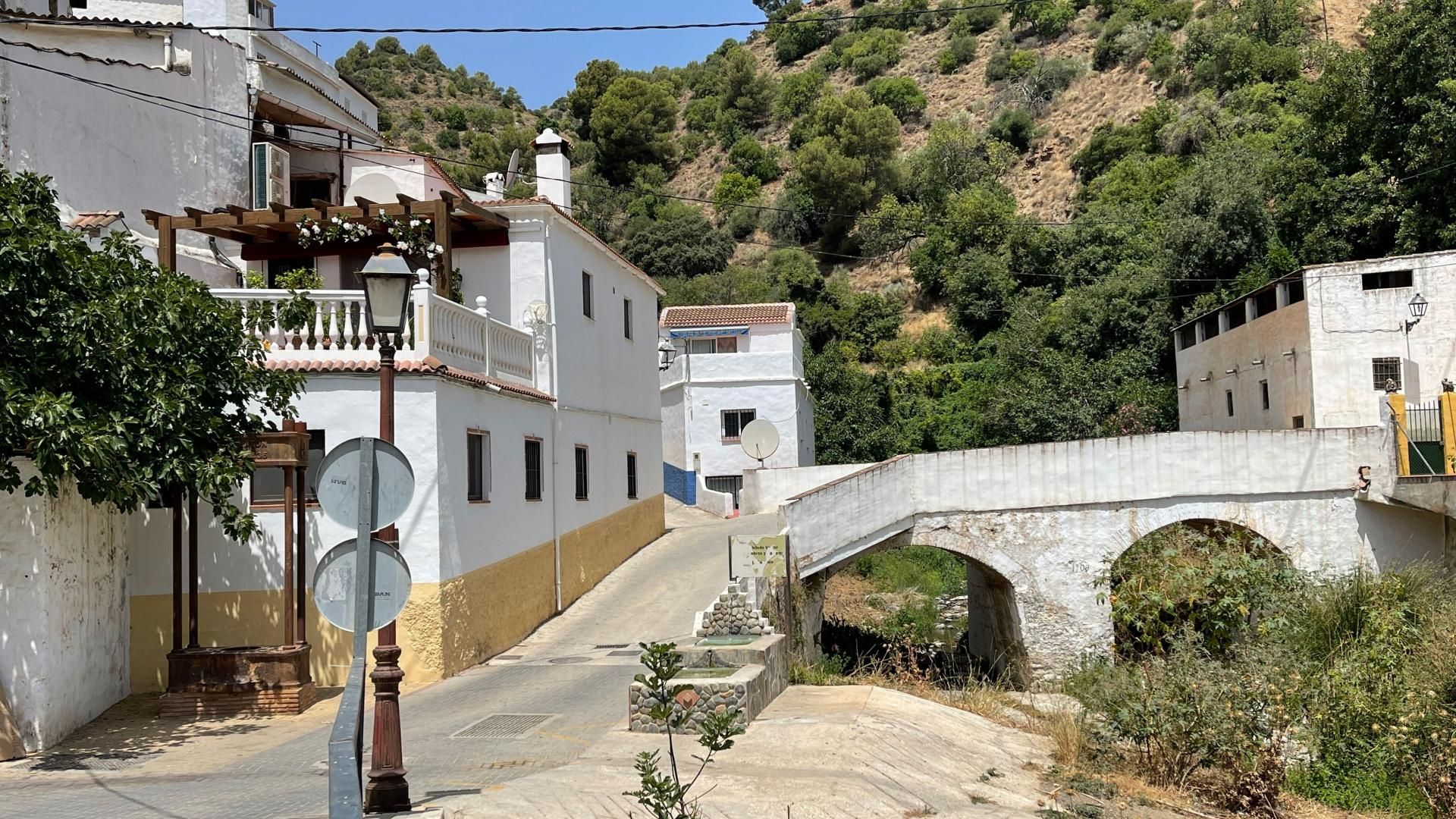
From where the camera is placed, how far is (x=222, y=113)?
2206 cm

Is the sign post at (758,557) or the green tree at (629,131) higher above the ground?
the green tree at (629,131)

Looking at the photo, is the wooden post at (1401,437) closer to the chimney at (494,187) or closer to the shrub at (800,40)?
the chimney at (494,187)

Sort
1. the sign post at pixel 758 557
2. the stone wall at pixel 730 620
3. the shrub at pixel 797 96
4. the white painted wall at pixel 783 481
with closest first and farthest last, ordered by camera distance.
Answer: the stone wall at pixel 730 620
the sign post at pixel 758 557
the white painted wall at pixel 783 481
the shrub at pixel 797 96

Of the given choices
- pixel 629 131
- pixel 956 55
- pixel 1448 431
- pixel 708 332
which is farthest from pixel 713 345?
pixel 956 55

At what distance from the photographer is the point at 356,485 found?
688 centimetres

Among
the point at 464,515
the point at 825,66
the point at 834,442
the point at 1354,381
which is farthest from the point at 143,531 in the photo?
the point at 825,66

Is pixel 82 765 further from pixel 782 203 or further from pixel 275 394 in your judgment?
pixel 782 203

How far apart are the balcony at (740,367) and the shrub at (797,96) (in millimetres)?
46045

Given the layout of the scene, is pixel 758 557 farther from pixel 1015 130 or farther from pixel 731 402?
pixel 1015 130

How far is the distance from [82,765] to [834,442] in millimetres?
33649

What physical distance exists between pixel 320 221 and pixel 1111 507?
1472 cm

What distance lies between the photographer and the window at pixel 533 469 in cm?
1861

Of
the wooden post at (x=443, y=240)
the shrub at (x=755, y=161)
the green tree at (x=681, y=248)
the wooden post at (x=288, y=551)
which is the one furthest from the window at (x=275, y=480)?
the shrub at (x=755, y=161)

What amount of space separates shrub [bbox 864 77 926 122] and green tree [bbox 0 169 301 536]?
67238mm
